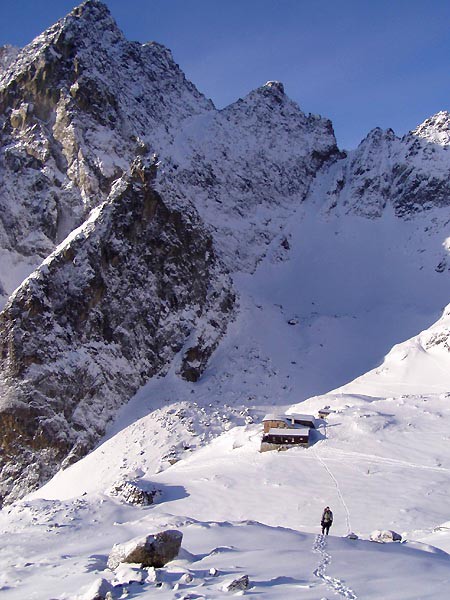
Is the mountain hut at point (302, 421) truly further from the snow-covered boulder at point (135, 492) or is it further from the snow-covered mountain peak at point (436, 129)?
the snow-covered mountain peak at point (436, 129)

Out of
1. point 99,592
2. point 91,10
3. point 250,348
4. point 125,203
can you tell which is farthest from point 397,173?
point 99,592

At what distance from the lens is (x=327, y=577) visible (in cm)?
1400

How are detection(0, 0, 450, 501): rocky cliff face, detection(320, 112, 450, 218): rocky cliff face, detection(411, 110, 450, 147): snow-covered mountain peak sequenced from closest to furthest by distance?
detection(0, 0, 450, 501): rocky cliff face, detection(320, 112, 450, 218): rocky cliff face, detection(411, 110, 450, 147): snow-covered mountain peak

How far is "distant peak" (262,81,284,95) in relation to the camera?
148188 millimetres

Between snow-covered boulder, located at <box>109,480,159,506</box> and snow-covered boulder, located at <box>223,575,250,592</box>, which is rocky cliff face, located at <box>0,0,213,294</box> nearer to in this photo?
snow-covered boulder, located at <box>109,480,159,506</box>

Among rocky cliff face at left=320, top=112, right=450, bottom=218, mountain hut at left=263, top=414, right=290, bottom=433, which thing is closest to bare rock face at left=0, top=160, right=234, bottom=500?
mountain hut at left=263, top=414, right=290, bottom=433

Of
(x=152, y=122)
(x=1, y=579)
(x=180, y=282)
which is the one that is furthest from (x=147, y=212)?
(x=1, y=579)

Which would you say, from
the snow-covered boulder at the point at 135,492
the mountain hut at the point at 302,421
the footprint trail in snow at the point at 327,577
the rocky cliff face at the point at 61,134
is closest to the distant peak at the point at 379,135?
the rocky cliff face at the point at 61,134

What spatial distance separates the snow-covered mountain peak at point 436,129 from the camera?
129 m

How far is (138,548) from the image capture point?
16.2 metres

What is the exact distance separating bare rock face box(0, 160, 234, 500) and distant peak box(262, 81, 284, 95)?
69131 mm

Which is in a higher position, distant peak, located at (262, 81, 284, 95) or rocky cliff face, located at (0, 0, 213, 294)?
distant peak, located at (262, 81, 284, 95)

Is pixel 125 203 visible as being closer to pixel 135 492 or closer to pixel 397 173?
pixel 135 492

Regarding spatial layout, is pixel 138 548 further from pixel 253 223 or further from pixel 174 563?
pixel 253 223
